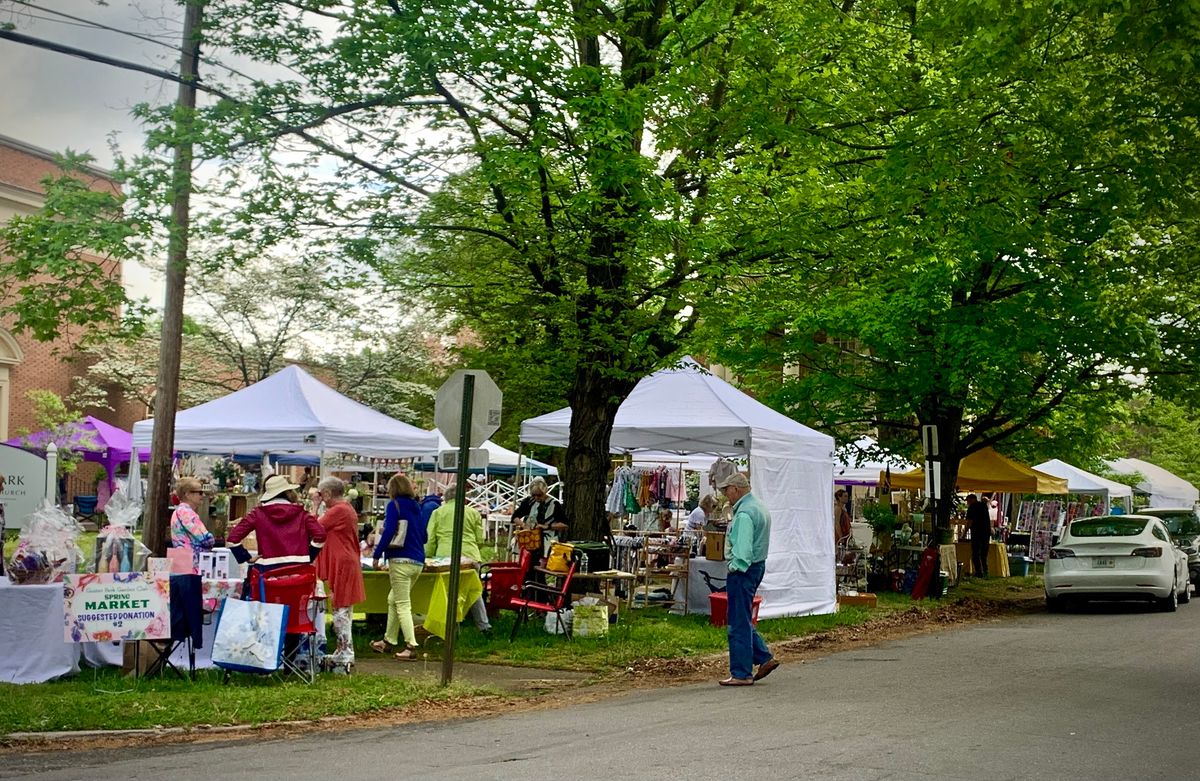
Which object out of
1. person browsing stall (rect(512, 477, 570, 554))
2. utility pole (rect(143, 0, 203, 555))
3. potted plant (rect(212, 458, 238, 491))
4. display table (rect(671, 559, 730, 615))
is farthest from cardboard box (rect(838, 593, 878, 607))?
potted plant (rect(212, 458, 238, 491))

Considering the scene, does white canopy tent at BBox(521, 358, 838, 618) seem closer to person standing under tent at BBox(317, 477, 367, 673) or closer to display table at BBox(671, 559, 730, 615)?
display table at BBox(671, 559, 730, 615)

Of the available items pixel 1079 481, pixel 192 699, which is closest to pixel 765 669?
pixel 192 699

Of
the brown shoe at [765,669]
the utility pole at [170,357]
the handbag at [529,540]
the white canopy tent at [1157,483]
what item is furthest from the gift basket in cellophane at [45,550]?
the white canopy tent at [1157,483]

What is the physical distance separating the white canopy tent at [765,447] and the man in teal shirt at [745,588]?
494 centimetres

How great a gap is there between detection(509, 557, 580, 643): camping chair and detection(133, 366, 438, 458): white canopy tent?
499 cm

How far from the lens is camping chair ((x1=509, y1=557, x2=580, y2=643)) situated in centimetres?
1460

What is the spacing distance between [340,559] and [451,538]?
3.17 meters

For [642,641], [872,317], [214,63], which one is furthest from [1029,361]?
[214,63]

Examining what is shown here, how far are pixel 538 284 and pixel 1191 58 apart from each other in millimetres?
8508

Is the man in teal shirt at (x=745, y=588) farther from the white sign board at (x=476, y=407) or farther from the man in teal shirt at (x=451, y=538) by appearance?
the man in teal shirt at (x=451, y=538)

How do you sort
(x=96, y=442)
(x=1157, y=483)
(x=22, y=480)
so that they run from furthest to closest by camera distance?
(x=1157, y=483) → (x=96, y=442) → (x=22, y=480)

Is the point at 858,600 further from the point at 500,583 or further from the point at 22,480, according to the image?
the point at 22,480

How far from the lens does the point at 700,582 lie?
18.0 meters

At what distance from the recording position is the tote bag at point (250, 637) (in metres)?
10.8
